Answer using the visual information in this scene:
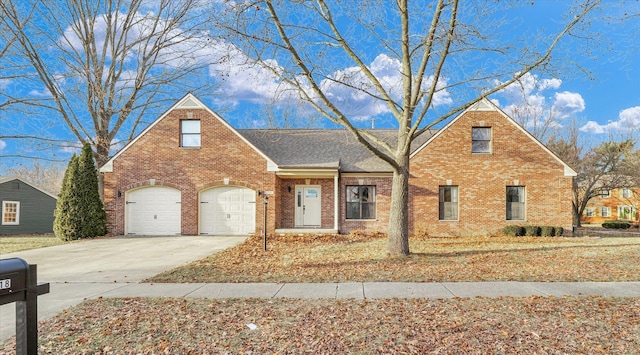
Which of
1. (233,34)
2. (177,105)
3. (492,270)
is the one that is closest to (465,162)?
(492,270)

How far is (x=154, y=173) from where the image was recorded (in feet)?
56.0

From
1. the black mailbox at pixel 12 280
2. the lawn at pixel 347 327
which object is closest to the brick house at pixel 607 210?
the lawn at pixel 347 327

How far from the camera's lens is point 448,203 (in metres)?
17.3

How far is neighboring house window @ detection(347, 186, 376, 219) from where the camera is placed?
1747cm

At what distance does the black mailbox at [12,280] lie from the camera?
2.62 metres

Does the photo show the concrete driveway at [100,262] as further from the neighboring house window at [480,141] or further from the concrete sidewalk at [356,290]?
the neighboring house window at [480,141]

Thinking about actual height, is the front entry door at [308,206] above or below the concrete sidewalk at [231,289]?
above

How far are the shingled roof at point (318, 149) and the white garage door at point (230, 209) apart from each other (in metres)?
2.29

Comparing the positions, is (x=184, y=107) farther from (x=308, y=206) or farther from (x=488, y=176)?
(x=488, y=176)

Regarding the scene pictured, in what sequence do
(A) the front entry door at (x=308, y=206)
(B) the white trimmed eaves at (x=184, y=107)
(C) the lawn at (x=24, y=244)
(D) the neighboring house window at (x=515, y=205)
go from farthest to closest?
(A) the front entry door at (x=308, y=206), (D) the neighboring house window at (x=515, y=205), (B) the white trimmed eaves at (x=184, y=107), (C) the lawn at (x=24, y=244)

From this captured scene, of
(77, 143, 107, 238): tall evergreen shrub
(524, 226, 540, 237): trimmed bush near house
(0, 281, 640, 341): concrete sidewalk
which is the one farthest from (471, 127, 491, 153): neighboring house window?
(77, 143, 107, 238): tall evergreen shrub

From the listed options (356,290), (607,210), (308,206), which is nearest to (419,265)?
(356,290)

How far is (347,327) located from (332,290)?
2.06 metres

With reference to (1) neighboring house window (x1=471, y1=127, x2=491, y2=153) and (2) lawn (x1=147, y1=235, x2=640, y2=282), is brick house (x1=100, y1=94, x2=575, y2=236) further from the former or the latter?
(2) lawn (x1=147, y1=235, x2=640, y2=282)
